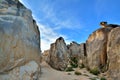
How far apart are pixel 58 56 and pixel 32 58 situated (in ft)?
29.5

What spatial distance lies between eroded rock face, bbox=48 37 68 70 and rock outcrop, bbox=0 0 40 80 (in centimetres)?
821

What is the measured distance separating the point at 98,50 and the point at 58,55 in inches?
133

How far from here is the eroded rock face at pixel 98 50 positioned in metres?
20.2

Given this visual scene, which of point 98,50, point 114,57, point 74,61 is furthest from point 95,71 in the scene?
point 114,57

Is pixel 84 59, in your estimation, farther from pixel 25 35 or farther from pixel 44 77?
pixel 25 35

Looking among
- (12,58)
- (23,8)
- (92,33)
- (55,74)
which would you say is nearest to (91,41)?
(92,33)

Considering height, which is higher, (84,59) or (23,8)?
(23,8)

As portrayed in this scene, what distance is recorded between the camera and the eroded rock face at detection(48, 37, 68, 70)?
19.3 meters

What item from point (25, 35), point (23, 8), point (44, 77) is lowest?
point (44, 77)

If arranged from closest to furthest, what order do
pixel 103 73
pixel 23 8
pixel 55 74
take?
pixel 23 8
pixel 55 74
pixel 103 73

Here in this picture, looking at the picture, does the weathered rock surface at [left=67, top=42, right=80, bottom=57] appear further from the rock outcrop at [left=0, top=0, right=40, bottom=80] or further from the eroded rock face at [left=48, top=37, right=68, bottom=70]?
the rock outcrop at [left=0, top=0, right=40, bottom=80]

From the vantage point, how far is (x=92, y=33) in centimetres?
2255

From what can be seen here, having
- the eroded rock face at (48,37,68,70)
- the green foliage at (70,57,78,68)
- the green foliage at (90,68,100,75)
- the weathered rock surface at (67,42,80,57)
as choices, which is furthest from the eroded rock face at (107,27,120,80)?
the weathered rock surface at (67,42,80,57)

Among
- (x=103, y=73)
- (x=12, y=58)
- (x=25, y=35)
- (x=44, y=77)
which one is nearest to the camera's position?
(x=12, y=58)
